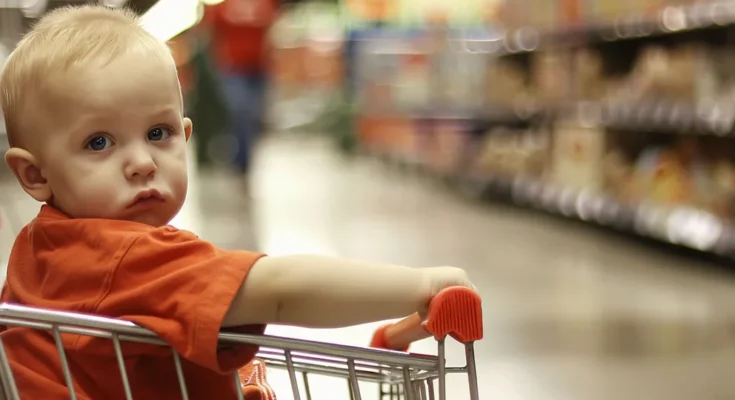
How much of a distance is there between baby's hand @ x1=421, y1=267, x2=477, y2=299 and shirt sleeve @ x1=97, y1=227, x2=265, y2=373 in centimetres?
19

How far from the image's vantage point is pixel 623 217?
504 cm

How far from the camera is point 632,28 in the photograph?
5199 millimetres

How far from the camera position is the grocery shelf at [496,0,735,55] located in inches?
175

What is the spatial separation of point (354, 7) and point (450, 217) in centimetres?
862

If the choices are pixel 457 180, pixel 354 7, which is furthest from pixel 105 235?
pixel 354 7

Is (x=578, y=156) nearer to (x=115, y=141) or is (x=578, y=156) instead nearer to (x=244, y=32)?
(x=244, y=32)

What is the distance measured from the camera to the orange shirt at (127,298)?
3.49 feet

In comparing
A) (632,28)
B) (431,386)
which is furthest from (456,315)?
(632,28)

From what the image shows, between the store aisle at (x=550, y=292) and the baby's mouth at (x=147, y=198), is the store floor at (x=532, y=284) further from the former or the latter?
the baby's mouth at (x=147, y=198)

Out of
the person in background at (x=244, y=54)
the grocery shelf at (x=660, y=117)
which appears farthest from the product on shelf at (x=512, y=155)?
the person in background at (x=244, y=54)

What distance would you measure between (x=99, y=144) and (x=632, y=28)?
447cm

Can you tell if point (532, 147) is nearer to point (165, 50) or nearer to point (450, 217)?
point (450, 217)

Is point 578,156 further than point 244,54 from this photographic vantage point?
No

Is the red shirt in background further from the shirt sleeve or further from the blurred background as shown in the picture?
the shirt sleeve
